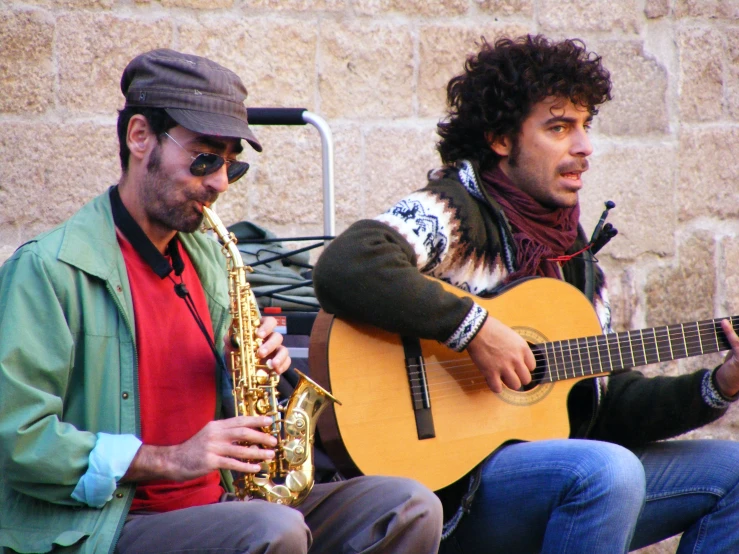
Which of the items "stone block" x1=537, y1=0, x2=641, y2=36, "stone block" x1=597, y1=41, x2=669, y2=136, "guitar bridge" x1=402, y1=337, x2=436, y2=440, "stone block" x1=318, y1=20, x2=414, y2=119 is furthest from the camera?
"stone block" x1=597, y1=41, x2=669, y2=136

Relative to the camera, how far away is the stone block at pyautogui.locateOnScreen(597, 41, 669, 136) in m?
4.29

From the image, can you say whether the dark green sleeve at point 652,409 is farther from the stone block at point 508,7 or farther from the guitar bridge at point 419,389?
the stone block at point 508,7

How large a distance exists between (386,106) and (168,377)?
1.86 m

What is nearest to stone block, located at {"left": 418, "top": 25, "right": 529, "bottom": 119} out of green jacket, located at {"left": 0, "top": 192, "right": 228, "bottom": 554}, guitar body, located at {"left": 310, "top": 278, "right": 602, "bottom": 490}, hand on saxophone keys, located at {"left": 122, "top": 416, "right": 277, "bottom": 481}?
guitar body, located at {"left": 310, "top": 278, "right": 602, "bottom": 490}

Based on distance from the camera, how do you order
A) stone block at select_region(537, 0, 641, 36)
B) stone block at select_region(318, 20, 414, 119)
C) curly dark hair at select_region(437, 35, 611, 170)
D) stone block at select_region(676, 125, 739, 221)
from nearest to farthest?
curly dark hair at select_region(437, 35, 611, 170), stone block at select_region(318, 20, 414, 119), stone block at select_region(537, 0, 641, 36), stone block at select_region(676, 125, 739, 221)

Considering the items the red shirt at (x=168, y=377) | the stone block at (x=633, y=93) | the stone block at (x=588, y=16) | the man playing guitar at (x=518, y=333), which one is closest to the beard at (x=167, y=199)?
the red shirt at (x=168, y=377)

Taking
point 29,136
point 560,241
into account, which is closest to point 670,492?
point 560,241

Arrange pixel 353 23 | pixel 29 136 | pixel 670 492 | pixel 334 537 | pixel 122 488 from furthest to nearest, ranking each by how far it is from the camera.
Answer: pixel 353 23 < pixel 29 136 < pixel 670 492 < pixel 334 537 < pixel 122 488

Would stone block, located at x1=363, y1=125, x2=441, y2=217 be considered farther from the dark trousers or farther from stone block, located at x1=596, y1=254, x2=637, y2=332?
the dark trousers

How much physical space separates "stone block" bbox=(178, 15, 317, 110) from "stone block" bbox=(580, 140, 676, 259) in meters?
1.30

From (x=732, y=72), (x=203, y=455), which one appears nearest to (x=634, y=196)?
(x=732, y=72)

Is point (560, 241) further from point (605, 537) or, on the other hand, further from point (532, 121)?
point (605, 537)

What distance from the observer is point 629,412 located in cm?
315

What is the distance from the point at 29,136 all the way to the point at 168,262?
4.08 feet
